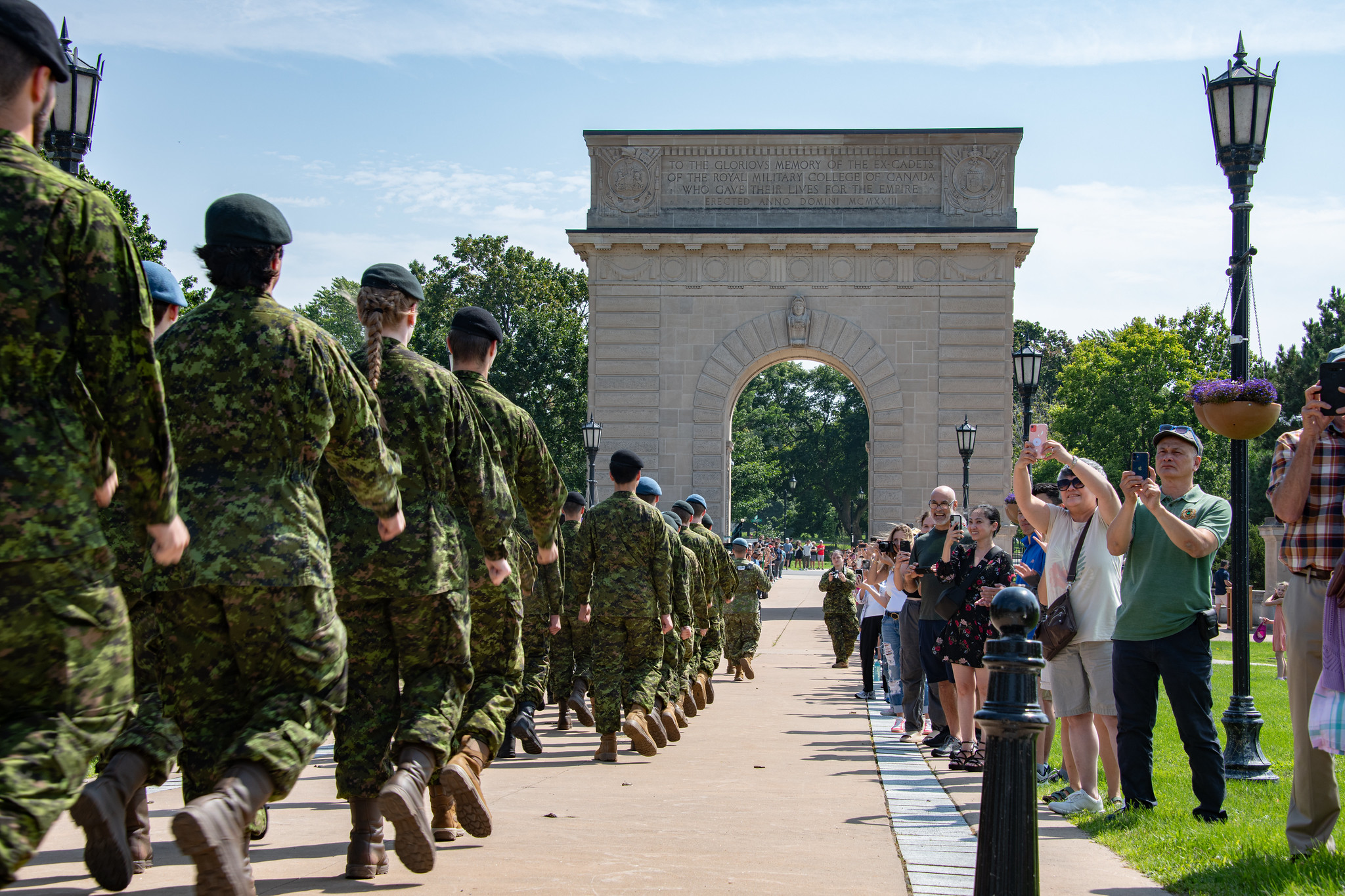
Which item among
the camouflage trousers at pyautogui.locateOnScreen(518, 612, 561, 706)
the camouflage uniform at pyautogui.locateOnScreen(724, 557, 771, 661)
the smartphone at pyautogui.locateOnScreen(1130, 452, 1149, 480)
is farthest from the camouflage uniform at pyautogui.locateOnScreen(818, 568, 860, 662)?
the smartphone at pyautogui.locateOnScreen(1130, 452, 1149, 480)

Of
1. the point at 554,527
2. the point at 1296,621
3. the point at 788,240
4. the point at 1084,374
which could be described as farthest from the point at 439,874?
the point at 1084,374

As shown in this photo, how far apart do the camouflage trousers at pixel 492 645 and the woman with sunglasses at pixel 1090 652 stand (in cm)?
320

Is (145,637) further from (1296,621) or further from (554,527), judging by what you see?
(1296,621)

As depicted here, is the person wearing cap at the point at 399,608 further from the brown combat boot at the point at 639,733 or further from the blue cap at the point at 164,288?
the brown combat boot at the point at 639,733

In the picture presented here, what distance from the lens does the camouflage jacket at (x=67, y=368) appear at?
3.13 m

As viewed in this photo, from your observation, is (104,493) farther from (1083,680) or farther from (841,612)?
(841,612)

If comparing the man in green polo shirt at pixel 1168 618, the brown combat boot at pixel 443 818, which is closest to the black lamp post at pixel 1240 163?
the man in green polo shirt at pixel 1168 618

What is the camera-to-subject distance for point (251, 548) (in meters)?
4.16

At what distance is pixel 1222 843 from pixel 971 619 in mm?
3720

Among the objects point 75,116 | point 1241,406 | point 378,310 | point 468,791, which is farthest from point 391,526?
point 75,116

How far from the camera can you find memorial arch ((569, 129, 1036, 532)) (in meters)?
34.6

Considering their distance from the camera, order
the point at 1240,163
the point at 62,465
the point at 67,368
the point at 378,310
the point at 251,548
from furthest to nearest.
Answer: the point at 1240,163 < the point at 378,310 < the point at 251,548 < the point at 67,368 < the point at 62,465

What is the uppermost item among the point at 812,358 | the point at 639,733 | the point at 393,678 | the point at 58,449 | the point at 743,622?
the point at 812,358

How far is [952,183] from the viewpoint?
34.6 m
